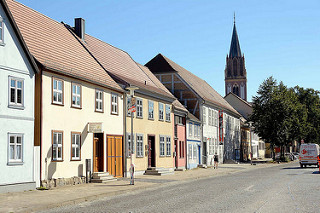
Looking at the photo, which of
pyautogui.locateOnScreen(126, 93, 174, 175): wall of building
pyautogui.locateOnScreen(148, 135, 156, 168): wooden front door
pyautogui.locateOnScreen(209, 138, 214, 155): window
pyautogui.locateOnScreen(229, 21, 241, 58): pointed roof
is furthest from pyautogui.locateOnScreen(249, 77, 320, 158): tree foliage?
pyautogui.locateOnScreen(229, 21, 241, 58): pointed roof

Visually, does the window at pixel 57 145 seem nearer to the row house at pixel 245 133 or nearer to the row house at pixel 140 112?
the row house at pixel 140 112

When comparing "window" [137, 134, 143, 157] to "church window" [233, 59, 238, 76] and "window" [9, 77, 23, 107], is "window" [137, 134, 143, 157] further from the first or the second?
"church window" [233, 59, 238, 76]

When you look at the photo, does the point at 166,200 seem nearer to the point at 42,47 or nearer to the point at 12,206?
the point at 12,206

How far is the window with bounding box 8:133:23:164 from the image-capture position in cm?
1812

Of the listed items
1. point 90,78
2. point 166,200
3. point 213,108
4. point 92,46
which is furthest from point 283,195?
point 213,108

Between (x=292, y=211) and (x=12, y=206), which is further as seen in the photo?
(x=12, y=206)

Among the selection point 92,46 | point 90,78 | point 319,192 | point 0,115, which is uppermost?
point 92,46

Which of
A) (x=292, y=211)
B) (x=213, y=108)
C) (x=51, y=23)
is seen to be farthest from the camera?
(x=213, y=108)

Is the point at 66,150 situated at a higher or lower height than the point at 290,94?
lower

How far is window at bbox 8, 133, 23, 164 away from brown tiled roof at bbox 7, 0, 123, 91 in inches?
141

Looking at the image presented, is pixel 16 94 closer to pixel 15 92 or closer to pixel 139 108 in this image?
pixel 15 92

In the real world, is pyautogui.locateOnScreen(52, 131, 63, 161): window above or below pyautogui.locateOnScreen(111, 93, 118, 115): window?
below

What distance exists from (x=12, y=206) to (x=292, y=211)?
8011 mm

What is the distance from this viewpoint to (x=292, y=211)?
11.5 metres
